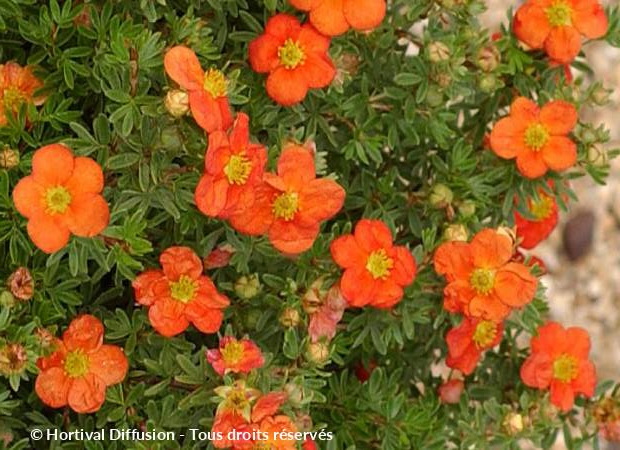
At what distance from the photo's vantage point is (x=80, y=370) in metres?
1.95

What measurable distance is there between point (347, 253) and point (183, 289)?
299 millimetres

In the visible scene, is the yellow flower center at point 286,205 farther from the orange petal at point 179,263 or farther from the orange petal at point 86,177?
the orange petal at point 86,177

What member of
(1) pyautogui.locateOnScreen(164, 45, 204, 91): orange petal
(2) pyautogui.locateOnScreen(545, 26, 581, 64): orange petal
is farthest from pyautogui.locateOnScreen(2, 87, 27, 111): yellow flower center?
(2) pyautogui.locateOnScreen(545, 26, 581, 64): orange petal

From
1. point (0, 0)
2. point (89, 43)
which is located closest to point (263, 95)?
point (89, 43)

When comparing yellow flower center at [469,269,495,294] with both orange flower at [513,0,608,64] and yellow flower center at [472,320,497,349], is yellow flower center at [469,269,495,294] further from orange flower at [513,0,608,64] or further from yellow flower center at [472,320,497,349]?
orange flower at [513,0,608,64]

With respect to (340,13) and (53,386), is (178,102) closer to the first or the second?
(340,13)

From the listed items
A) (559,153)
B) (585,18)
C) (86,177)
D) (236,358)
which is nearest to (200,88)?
(86,177)

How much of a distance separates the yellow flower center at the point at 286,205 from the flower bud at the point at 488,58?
513 mm

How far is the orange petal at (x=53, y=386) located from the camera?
195 centimetres

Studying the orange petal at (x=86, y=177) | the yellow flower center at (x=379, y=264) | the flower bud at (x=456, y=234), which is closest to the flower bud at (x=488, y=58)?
the flower bud at (x=456, y=234)

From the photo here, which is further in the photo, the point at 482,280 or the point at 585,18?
the point at 585,18

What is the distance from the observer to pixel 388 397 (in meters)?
2.20

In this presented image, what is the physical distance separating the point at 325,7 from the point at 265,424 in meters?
0.74

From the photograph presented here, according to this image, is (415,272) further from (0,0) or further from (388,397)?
(0,0)
